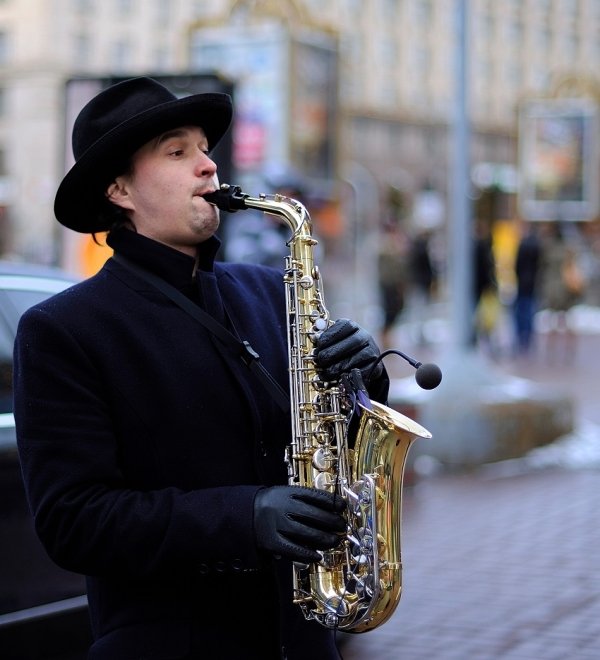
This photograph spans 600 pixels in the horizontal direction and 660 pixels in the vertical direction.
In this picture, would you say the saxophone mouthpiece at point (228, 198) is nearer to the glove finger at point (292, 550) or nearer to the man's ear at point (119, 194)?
the man's ear at point (119, 194)

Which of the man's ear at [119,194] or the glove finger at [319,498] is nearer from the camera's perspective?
the glove finger at [319,498]

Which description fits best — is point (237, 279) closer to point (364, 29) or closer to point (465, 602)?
point (465, 602)

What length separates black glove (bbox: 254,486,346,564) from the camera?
8.13ft

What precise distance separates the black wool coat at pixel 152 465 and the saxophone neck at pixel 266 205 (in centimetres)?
14

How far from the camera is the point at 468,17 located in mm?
10859

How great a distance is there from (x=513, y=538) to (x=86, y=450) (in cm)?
522

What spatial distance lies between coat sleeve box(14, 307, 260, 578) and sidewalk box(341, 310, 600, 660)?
308cm

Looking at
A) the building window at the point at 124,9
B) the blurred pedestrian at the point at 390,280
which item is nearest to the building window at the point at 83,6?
the building window at the point at 124,9

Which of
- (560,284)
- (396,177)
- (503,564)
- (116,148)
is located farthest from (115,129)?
(396,177)

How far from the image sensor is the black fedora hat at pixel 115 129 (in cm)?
265

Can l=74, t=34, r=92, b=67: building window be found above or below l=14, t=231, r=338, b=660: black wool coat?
above

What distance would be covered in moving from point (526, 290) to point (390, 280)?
2.18 m

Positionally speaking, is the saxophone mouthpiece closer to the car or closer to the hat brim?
the hat brim

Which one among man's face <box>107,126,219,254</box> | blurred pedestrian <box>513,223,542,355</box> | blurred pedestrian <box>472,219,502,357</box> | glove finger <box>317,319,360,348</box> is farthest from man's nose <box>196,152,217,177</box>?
blurred pedestrian <box>513,223,542,355</box>
